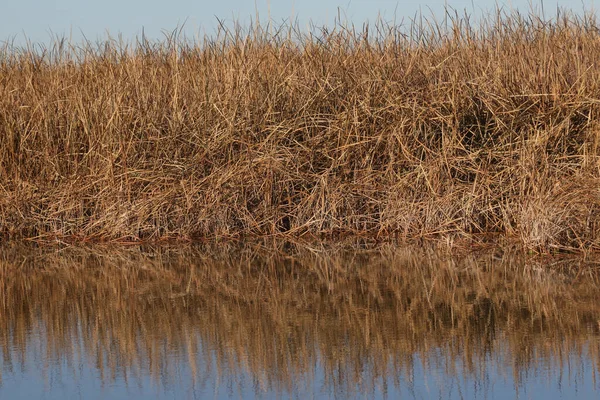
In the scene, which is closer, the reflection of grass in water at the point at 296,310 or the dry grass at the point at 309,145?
the reflection of grass in water at the point at 296,310

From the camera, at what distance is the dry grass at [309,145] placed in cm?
710

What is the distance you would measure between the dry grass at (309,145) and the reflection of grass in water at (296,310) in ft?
1.70

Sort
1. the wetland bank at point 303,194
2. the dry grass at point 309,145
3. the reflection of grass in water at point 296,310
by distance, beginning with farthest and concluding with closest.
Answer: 1. the dry grass at point 309,145
2. the wetland bank at point 303,194
3. the reflection of grass in water at point 296,310

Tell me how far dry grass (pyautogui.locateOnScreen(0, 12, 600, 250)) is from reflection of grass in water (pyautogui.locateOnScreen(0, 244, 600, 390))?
519 millimetres

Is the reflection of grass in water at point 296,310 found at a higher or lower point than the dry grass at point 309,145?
lower

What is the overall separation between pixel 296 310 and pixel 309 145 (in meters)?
2.71

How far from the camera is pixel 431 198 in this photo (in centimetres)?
699

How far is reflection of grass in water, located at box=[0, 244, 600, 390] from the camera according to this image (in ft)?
13.3

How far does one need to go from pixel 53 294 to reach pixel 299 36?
3.68 meters

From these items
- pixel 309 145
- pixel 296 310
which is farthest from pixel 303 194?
pixel 296 310

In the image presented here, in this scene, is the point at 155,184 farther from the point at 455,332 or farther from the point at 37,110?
the point at 455,332

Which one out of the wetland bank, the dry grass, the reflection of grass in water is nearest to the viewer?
the reflection of grass in water

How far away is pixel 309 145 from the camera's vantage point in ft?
24.7

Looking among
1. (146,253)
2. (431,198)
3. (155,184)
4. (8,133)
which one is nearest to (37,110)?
(8,133)
